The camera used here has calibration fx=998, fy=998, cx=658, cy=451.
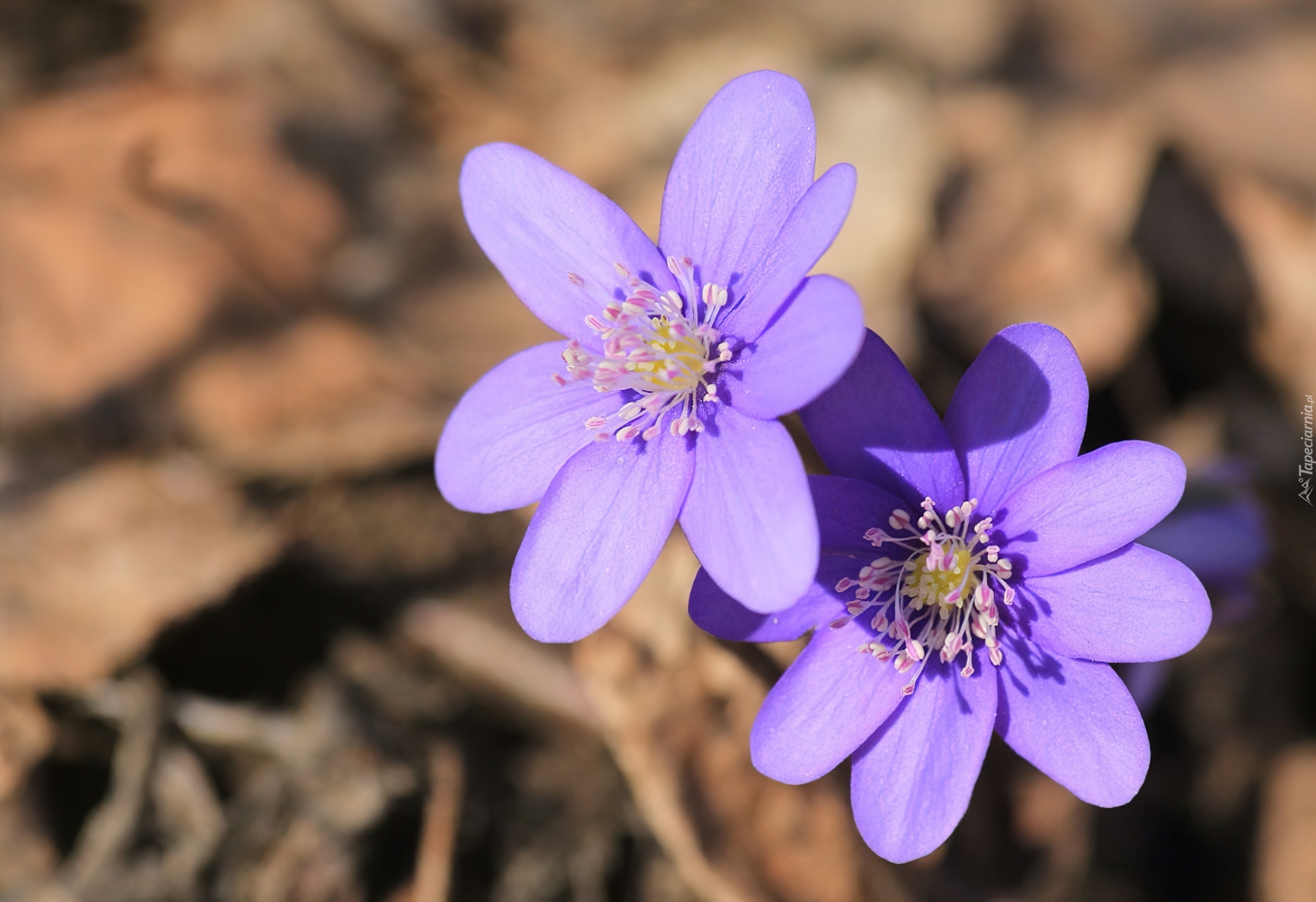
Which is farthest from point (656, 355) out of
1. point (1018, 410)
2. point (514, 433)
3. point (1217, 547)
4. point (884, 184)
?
point (884, 184)

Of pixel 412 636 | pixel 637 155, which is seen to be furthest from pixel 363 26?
pixel 412 636

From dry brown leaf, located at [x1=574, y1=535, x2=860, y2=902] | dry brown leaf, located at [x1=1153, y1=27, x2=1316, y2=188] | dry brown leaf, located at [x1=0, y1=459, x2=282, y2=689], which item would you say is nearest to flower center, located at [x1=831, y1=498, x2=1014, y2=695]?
dry brown leaf, located at [x1=574, y1=535, x2=860, y2=902]

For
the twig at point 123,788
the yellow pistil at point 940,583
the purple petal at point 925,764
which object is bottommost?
the twig at point 123,788

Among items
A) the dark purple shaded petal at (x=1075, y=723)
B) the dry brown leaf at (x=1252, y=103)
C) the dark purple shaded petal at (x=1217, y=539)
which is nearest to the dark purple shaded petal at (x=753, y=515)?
the dark purple shaded petal at (x=1075, y=723)

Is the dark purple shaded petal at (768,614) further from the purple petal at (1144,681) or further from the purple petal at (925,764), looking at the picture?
the purple petal at (1144,681)

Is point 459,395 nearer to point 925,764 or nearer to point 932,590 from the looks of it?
point 932,590
